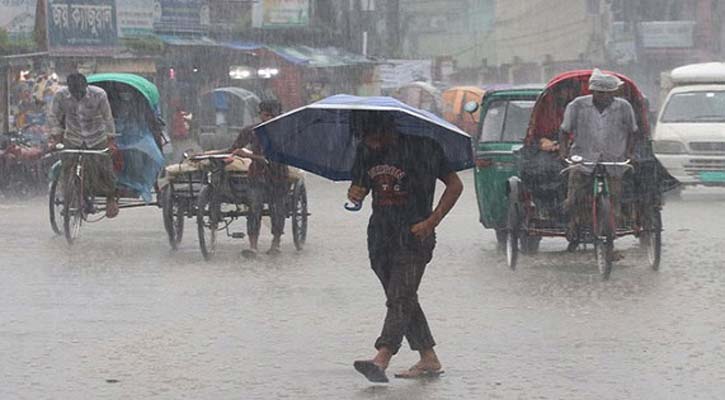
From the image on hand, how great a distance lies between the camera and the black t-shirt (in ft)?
29.0

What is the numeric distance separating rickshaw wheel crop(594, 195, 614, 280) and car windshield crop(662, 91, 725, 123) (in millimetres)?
11165

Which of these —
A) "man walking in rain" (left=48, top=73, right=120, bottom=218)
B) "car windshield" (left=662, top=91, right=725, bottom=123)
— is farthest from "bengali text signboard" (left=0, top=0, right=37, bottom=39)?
"man walking in rain" (left=48, top=73, right=120, bottom=218)

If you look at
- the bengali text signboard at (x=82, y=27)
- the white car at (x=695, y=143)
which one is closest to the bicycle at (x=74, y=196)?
the white car at (x=695, y=143)

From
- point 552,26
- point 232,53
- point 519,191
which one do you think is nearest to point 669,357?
point 519,191

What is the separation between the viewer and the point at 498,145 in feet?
53.7

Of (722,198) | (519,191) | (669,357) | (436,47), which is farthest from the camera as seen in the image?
(436,47)

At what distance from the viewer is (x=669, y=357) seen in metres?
9.75

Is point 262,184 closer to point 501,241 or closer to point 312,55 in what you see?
point 501,241

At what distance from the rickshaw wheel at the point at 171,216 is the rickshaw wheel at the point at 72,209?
39.7 inches

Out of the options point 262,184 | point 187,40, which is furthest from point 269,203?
point 187,40

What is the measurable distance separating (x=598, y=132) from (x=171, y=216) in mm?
4343

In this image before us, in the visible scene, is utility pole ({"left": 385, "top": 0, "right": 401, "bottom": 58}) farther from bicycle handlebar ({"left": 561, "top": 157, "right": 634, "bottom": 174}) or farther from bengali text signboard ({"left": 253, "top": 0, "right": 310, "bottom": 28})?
bicycle handlebar ({"left": 561, "top": 157, "right": 634, "bottom": 174})

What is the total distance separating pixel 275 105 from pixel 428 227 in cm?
729

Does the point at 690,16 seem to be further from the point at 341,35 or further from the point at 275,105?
the point at 275,105
